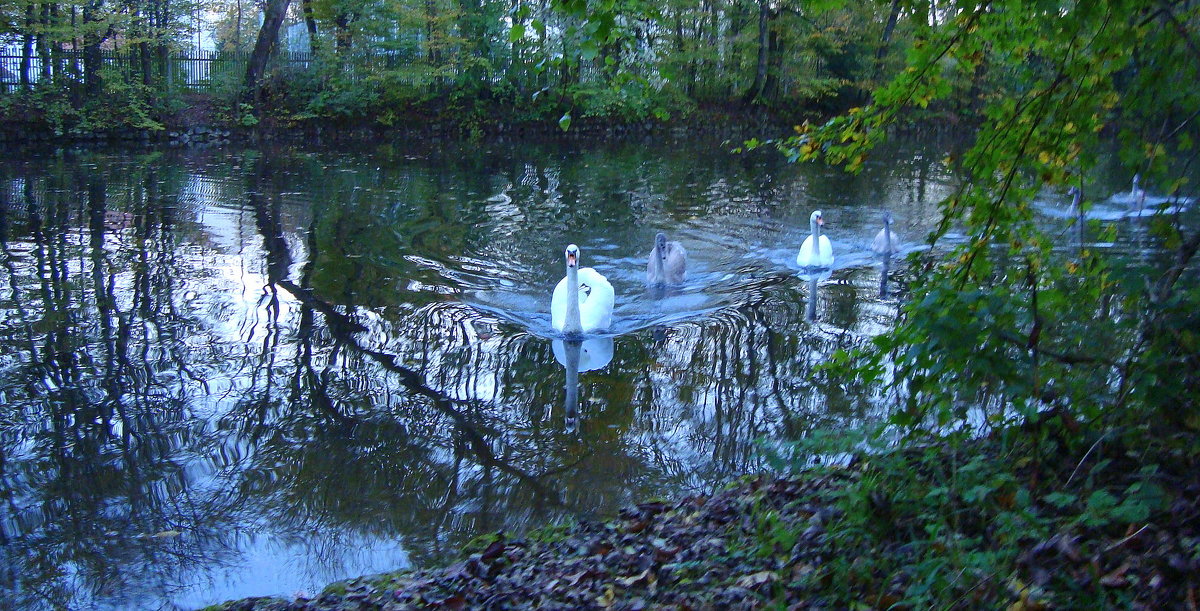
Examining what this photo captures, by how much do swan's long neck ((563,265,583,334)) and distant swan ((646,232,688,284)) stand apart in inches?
91.7

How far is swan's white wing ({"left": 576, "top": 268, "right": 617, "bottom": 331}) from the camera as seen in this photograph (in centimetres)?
1005

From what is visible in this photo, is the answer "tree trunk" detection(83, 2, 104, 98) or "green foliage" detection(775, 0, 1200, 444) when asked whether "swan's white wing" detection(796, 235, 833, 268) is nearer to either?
"green foliage" detection(775, 0, 1200, 444)

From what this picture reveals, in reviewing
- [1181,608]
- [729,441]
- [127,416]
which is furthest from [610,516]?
[127,416]

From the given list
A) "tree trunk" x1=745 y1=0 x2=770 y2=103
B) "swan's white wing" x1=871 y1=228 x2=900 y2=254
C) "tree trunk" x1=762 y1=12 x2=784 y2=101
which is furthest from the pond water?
"tree trunk" x1=762 y1=12 x2=784 y2=101

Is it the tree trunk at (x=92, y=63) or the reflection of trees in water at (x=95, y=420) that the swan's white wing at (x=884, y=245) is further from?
the tree trunk at (x=92, y=63)

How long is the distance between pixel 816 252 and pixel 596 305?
414cm

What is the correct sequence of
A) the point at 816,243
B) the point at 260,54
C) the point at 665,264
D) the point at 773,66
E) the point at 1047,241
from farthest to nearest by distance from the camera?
the point at 773,66, the point at 260,54, the point at 816,243, the point at 665,264, the point at 1047,241

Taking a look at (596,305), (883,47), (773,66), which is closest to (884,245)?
(596,305)

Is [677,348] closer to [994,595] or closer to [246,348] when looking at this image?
[246,348]

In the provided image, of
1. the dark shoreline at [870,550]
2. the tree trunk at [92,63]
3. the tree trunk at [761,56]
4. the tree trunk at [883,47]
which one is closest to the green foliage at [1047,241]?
the dark shoreline at [870,550]

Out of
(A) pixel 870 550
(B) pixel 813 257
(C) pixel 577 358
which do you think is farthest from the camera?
(B) pixel 813 257

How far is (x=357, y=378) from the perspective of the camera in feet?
27.8

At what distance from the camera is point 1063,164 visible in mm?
4266

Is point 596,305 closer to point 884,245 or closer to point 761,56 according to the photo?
point 884,245
